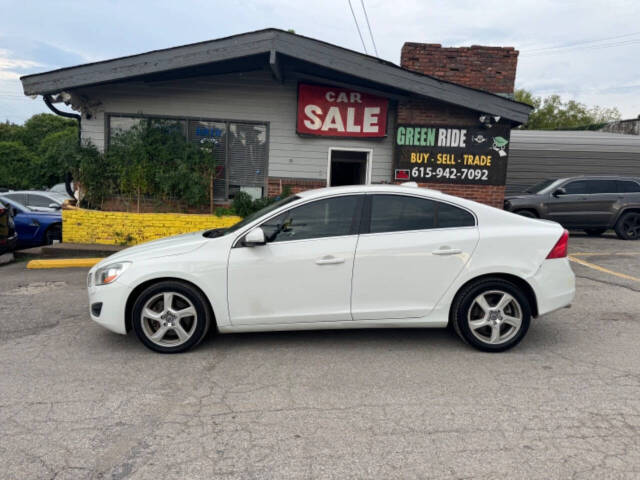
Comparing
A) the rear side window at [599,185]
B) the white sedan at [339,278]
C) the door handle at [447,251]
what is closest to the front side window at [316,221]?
the white sedan at [339,278]

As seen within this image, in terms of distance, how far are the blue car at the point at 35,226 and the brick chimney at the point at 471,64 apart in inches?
391

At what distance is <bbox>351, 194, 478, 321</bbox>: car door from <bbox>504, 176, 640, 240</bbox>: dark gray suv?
9260 mm

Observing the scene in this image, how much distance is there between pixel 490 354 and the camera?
4512mm

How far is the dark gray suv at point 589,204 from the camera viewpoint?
12.8 m

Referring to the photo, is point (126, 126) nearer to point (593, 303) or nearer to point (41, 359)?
point (41, 359)

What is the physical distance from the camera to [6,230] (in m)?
8.75

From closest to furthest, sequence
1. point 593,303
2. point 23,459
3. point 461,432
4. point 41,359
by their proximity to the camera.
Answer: point 23,459 → point 461,432 → point 41,359 → point 593,303

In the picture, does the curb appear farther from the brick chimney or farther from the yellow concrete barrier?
the brick chimney

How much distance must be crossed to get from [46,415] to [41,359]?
4.04ft

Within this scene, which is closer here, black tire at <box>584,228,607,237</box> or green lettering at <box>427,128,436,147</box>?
green lettering at <box>427,128,436,147</box>

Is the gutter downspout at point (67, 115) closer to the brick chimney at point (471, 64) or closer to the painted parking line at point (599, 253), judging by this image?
the brick chimney at point (471, 64)

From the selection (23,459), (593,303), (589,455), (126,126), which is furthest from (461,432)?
(126,126)

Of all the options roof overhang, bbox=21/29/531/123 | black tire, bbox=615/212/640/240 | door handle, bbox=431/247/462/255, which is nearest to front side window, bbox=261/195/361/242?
door handle, bbox=431/247/462/255

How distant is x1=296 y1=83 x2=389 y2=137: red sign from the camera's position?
10.2m
